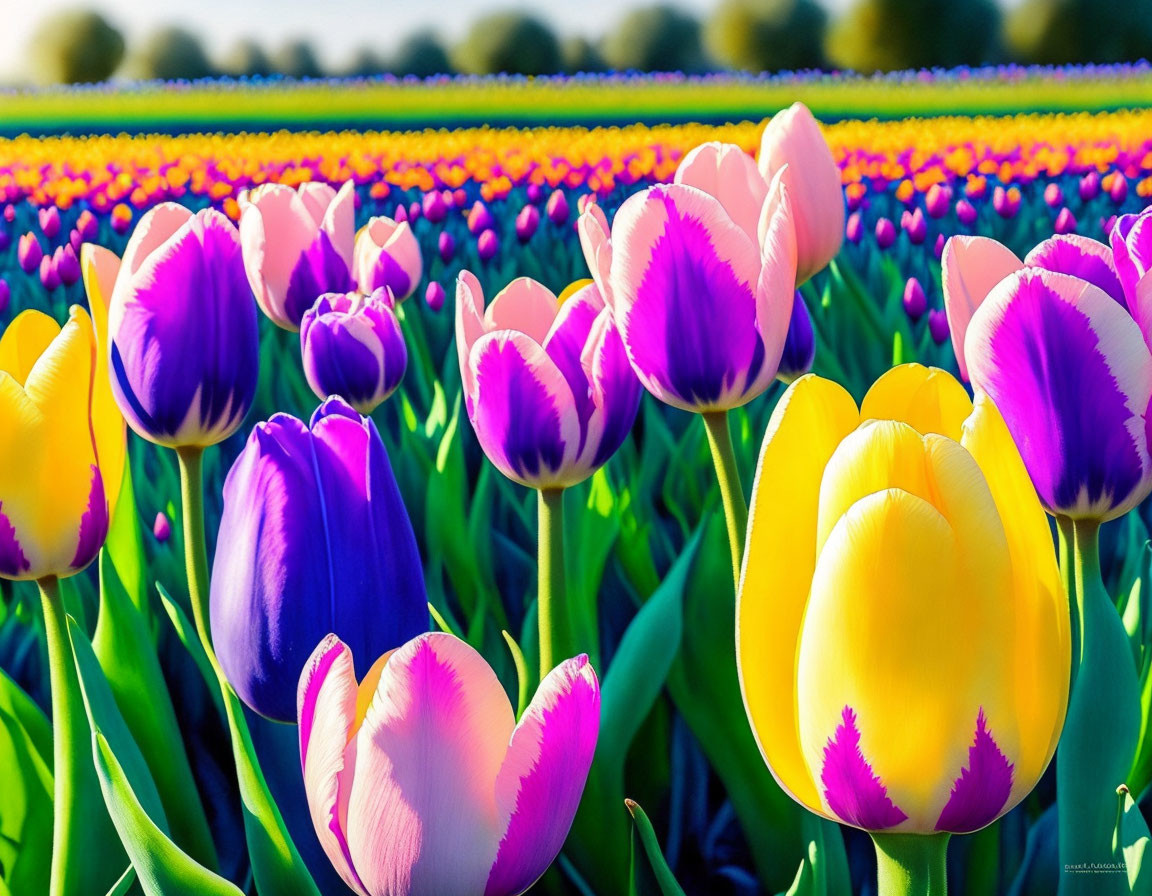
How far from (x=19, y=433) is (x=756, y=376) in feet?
1.63

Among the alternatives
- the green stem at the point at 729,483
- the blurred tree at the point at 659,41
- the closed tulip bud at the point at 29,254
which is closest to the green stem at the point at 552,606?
the green stem at the point at 729,483

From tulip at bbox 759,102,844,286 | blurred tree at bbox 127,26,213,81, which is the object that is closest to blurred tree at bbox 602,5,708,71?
blurred tree at bbox 127,26,213,81

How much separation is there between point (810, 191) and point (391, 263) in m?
0.75

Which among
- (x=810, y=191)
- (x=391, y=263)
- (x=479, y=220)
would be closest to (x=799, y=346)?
(x=810, y=191)

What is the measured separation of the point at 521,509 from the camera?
55.5 inches

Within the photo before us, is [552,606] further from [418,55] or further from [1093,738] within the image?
[418,55]

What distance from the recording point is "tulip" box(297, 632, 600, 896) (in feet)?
1.52

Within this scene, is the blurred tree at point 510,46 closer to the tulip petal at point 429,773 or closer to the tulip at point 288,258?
the tulip at point 288,258

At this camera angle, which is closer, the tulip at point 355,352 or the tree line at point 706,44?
the tulip at point 355,352

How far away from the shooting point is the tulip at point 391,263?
5.77ft

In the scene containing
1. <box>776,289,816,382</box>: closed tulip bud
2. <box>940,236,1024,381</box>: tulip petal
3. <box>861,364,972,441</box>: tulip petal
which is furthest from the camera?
<box>776,289,816,382</box>: closed tulip bud

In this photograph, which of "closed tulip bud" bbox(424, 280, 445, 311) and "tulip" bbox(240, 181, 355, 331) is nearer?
"tulip" bbox(240, 181, 355, 331)

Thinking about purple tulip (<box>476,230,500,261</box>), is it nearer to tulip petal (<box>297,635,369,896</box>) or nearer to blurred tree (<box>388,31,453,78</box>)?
tulip petal (<box>297,635,369,896</box>)

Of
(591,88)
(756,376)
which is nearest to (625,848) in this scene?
(756,376)
